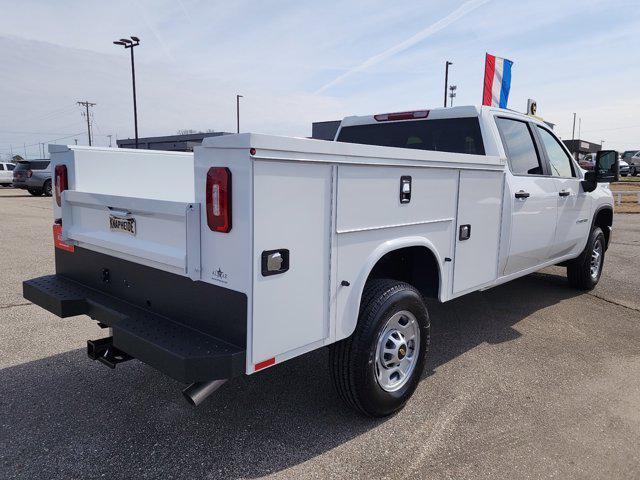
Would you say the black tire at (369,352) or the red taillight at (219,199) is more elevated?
the red taillight at (219,199)

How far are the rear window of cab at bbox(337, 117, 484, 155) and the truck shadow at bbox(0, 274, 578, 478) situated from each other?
183cm

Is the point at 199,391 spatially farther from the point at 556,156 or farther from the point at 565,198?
the point at 556,156

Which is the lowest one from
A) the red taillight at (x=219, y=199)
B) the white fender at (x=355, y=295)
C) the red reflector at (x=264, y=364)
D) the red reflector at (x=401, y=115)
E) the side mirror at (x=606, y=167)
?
the red reflector at (x=264, y=364)

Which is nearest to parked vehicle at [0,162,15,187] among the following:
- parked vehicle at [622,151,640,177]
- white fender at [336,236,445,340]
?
white fender at [336,236,445,340]

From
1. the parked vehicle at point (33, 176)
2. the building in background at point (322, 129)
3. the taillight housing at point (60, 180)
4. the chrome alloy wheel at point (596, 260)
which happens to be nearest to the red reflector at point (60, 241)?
the taillight housing at point (60, 180)

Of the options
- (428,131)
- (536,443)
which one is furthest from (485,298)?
(536,443)

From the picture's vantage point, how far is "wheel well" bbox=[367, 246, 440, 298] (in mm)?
3494

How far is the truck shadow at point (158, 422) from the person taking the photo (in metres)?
2.71

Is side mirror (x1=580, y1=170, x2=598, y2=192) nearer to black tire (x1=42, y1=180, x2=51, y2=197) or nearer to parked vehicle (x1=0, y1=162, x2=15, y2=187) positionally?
black tire (x1=42, y1=180, x2=51, y2=197)

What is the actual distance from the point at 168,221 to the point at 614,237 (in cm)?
1112

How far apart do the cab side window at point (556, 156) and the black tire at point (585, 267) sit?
44.3 inches

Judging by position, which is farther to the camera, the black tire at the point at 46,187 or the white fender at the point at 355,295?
the black tire at the point at 46,187

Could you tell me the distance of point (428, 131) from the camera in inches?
183

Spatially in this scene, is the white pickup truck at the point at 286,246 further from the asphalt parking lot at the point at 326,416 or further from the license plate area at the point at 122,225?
the asphalt parking lot at the point at 326,416
